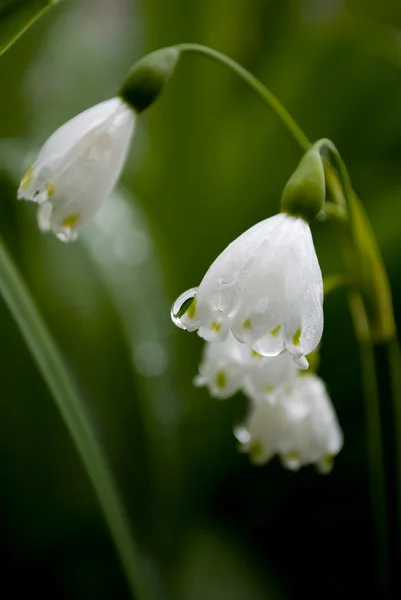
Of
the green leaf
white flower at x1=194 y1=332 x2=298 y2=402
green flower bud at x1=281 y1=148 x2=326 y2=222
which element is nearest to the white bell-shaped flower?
white flower at x1=194 y1=332 x2=298 y2=402

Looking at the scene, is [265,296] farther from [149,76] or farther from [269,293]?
[149,76]

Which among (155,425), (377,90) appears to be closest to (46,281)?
Result: (155,425)

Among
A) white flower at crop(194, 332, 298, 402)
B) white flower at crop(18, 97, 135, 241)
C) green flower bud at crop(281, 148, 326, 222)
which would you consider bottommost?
white flower at crop(194, 332, 298, 402)

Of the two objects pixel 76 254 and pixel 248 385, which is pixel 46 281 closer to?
pixel 76 254

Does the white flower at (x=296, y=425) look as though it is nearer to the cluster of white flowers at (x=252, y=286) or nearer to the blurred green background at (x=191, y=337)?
the cluster of white flowers at (x=252, y=286)

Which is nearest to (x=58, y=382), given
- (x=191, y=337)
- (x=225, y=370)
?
(x=225, y=370)

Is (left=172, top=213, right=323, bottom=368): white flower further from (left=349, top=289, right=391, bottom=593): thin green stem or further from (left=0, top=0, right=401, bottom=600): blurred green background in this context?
(left=0, top=0, right=401, bottom=600): blurred green background
